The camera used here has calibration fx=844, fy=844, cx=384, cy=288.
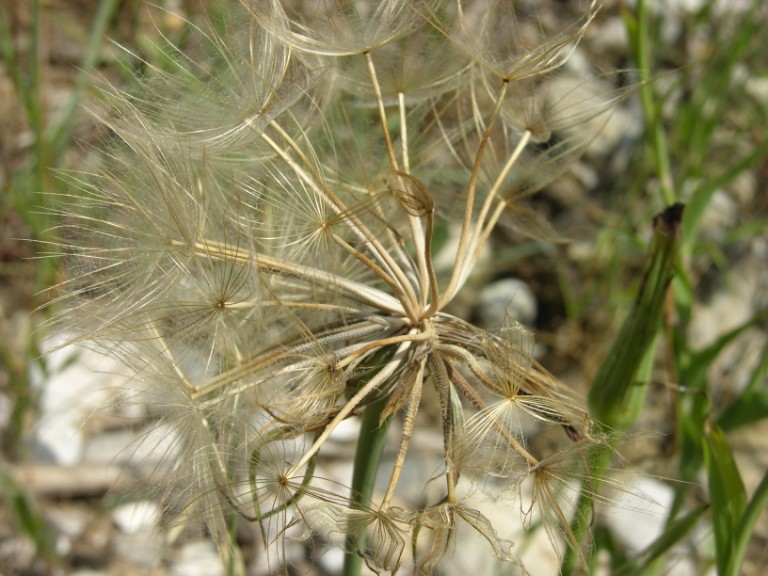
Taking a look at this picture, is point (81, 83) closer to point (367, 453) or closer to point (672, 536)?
point (367, 453)

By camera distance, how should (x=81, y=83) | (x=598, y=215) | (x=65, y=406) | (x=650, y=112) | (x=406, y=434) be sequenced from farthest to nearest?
(x=598, y=215)
(x=65, y=406)
(x=81, y=83)
(x=650, y=112)
(x=406, y=434)

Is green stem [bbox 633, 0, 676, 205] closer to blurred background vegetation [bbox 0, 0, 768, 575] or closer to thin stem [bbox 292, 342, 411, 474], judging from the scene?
blurred background vegetation [bbox 0, 0, 768, 575]

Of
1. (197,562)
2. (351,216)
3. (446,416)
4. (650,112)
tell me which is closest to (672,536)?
(446,416)

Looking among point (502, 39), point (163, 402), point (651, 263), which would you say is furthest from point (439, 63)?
point (163, 402)

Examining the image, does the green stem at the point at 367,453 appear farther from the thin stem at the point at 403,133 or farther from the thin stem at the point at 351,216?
the thin stem at the point at 403,133

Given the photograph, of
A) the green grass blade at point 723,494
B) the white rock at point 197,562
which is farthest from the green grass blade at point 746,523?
the white rock at point 197,562

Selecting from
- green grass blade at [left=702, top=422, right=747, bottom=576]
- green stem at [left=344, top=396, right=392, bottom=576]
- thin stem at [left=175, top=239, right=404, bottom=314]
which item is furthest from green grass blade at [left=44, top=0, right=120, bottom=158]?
green grass blade at [left=702, top=422, right=747, bottom=576]

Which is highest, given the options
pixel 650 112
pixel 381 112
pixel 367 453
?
pixel 650 112
